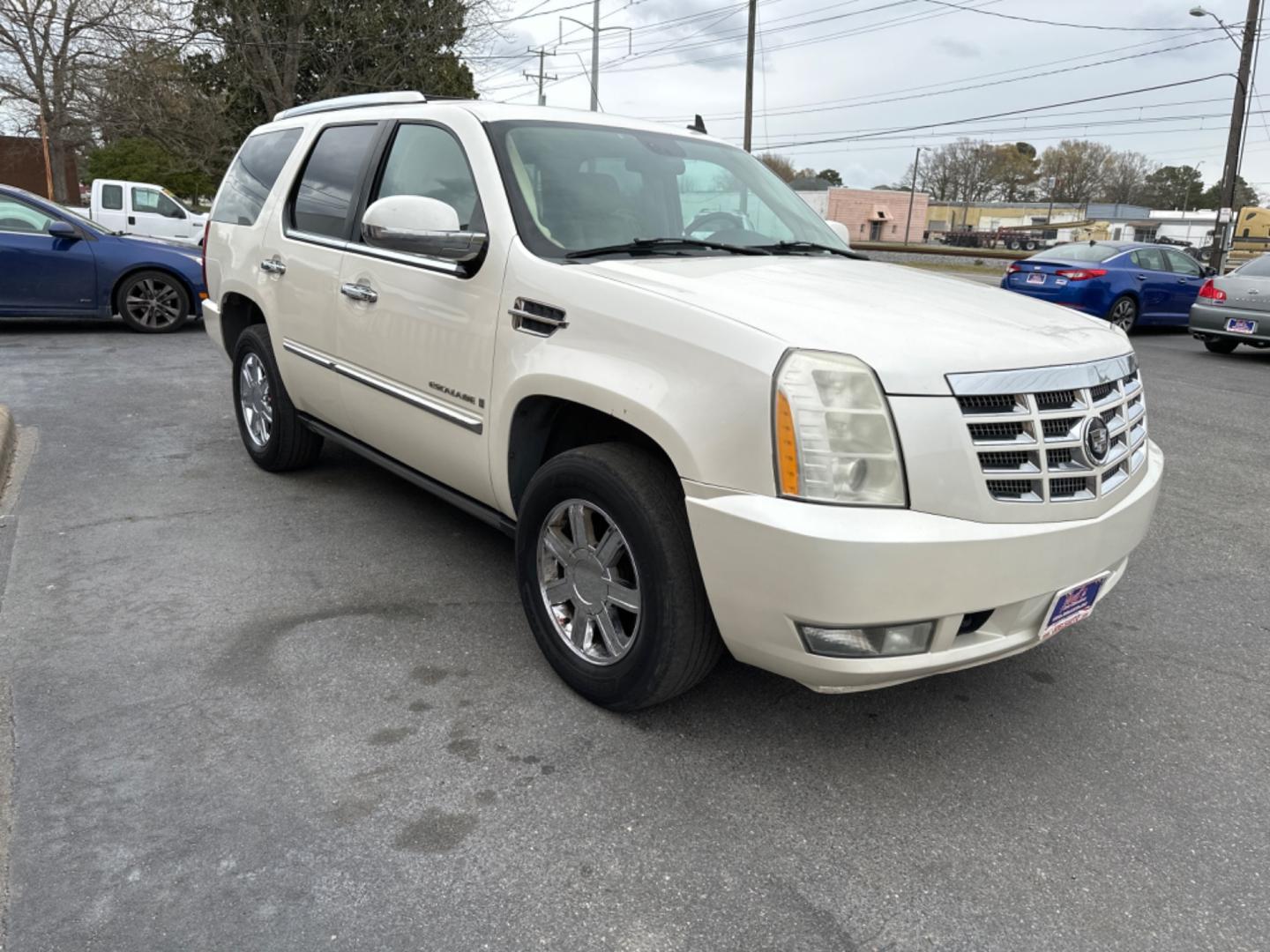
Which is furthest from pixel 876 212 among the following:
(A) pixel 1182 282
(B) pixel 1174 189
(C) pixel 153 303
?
(C) pixel 153 303

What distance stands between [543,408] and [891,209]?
310 ft

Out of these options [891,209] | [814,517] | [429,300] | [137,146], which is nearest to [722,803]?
[814,517]

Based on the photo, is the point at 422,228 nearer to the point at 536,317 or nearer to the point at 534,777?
the point at 536,317

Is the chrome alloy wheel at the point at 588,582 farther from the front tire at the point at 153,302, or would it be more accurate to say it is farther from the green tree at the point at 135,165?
the green tree at the point at 135,165

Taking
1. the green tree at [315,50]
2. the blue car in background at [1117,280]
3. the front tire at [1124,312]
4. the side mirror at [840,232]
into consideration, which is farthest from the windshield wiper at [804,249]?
the green tree at [315,50]

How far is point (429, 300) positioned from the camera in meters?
3.54

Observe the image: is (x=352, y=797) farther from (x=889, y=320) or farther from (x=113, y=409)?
(x=113, y=409)

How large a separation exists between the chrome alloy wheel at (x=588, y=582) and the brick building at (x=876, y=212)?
8426 cm

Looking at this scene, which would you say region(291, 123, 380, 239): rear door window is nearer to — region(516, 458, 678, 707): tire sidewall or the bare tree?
region(516, 458, 678, 707): tire sidewall

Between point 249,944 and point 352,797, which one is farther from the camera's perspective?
point 352,797

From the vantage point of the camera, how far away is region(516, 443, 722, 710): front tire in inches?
104

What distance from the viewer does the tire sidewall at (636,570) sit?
2646 millimetres

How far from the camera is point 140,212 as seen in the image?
64.0 ft

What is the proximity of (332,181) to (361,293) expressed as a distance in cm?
81
